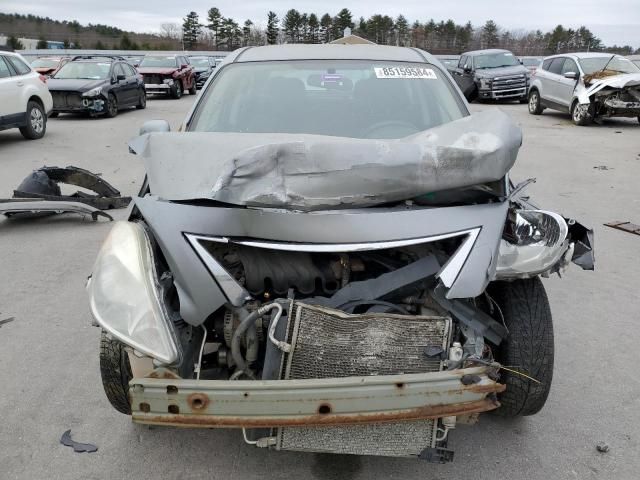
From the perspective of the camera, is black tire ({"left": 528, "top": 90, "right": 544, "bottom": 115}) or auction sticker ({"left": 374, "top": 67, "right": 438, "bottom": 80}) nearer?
auction sticker ({"left": 374, "top": 67, "right": 438, "bottom": 80})

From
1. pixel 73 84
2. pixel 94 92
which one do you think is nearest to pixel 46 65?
pixel 73 84

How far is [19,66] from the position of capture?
11.1 meters

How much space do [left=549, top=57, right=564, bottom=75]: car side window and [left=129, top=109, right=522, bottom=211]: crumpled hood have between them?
46.2 feet

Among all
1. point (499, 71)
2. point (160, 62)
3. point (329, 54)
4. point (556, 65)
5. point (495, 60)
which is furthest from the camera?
point (160, 62)

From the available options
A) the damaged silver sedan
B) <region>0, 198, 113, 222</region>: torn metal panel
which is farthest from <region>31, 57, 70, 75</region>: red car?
the damaged silver sedan

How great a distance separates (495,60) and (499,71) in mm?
976

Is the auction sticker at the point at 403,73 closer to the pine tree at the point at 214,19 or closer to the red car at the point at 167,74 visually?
the red car at the point at 167,74

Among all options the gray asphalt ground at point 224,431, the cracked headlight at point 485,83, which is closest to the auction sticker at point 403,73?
the gray asphalt ground at point 224,431

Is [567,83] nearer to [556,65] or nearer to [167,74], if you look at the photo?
[556,65]

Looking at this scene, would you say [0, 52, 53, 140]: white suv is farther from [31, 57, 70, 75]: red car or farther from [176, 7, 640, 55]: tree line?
[176, 7, 640, 55]: tree line

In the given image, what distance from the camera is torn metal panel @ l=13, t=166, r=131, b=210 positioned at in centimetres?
625

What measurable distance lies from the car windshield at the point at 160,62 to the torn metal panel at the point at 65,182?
16039mm

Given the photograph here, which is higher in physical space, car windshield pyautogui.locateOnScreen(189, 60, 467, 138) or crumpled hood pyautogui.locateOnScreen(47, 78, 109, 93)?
car windshield pyautogui.locateOnScreen(189, 60, 467, 138)

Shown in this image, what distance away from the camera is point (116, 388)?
2.62 metres
